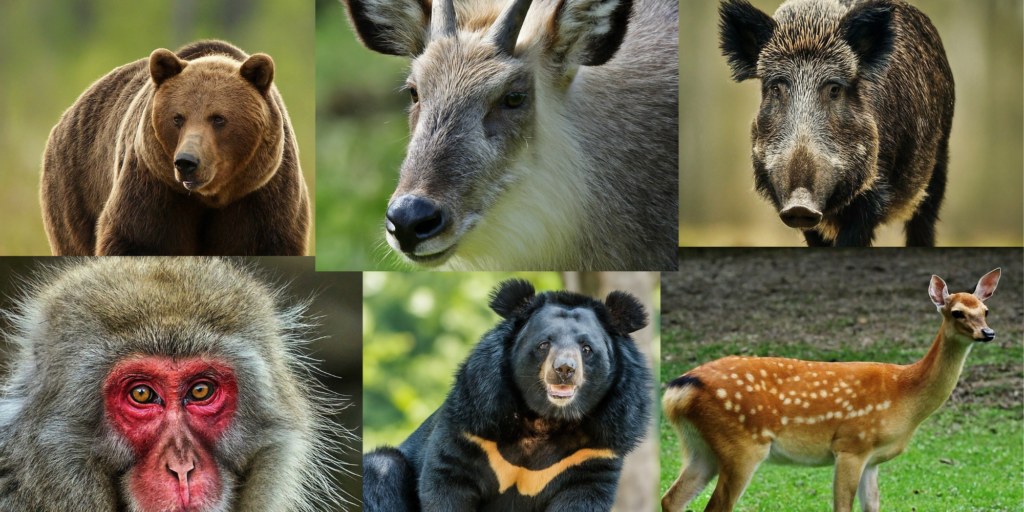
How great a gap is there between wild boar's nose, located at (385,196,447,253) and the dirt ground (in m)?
1.86

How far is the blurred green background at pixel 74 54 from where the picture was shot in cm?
311

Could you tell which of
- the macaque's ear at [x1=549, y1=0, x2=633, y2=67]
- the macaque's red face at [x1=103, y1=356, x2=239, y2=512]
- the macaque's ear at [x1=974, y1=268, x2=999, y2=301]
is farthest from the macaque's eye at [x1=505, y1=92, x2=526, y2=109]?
the macaque's ear at [x1=974, y1=268, x2=999, y2=301]

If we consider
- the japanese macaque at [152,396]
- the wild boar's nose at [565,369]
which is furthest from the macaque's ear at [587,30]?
the japanese macaque at [152,396]

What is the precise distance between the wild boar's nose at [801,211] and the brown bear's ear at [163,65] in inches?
90.7

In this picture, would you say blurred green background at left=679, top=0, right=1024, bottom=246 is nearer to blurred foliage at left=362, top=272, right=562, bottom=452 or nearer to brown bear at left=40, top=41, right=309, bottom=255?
blurred foliage at left=362, top=272, right=562, bottom=452

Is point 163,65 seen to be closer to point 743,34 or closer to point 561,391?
point 561,391

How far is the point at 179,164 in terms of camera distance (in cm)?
278

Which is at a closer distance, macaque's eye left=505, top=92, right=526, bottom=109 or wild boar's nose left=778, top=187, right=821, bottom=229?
macaque's eye left=505, top=92, right=526, bottom=109

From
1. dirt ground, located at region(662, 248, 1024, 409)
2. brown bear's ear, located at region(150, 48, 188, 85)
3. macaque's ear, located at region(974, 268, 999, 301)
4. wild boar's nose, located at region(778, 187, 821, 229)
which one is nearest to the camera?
brown bear's ear, located at region(150, 48, 188, 85)

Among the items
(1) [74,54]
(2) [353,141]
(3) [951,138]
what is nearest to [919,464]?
Answer: (3) [951,138]

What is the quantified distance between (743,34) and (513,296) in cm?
149

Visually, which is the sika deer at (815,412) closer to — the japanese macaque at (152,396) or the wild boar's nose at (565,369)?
the wild boar's nose at (565,369)

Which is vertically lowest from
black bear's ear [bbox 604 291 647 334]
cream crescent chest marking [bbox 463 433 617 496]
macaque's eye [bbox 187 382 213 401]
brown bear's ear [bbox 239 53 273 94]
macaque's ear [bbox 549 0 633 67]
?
cream crescent chest marking [bbox 463 433 617 496]

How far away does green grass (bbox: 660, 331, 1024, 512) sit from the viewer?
152 inches
